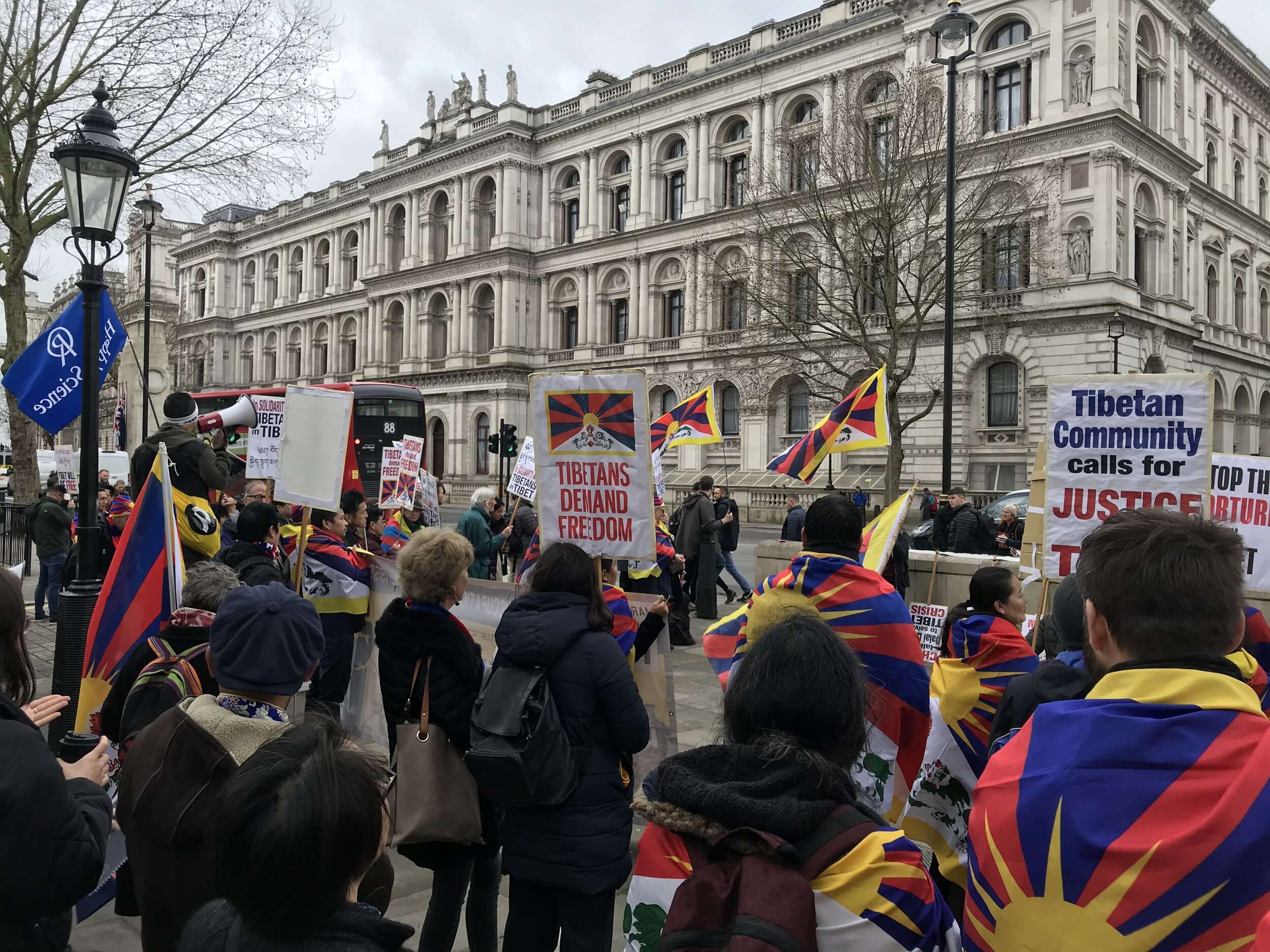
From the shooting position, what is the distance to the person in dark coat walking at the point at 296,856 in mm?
1431

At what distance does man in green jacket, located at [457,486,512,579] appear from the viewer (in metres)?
11.0

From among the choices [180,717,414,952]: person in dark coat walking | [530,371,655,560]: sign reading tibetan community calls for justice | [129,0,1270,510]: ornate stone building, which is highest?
[129,0,1270,510]: ornate stone building

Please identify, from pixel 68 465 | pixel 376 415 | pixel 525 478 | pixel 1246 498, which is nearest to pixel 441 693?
pixel 1246 498

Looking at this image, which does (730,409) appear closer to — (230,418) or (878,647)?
(230,418)

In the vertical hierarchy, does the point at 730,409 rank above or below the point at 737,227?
below

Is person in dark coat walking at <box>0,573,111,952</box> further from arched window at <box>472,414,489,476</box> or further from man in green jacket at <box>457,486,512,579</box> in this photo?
arched window at <box>472,414,489,476</box>

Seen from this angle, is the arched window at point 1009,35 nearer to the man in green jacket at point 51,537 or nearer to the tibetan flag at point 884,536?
the man in green jacket at point 51,537

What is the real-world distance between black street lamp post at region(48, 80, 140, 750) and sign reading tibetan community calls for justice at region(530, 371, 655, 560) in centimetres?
306

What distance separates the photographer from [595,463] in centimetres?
489

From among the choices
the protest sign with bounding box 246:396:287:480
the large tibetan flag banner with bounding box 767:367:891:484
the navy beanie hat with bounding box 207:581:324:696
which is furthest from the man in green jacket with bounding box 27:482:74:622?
the navy beanie hat with bounding box 207:581:324:696

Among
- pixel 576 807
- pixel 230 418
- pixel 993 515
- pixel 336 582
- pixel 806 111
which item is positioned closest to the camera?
pixel 576 807


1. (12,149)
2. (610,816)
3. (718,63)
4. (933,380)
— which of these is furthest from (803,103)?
(610,816)

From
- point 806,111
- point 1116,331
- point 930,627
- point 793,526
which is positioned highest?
point 806,111

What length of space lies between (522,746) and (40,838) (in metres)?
1.30
